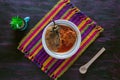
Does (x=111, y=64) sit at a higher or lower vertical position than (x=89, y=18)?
lower

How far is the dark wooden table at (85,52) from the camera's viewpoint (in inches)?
38.4

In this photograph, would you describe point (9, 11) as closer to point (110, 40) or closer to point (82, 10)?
point (82, 10)

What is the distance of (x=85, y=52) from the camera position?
3.25 ft

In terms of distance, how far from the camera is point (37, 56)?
996 mm

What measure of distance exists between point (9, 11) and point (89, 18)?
0.31 meters

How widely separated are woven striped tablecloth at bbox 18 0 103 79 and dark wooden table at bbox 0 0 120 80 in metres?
0.02

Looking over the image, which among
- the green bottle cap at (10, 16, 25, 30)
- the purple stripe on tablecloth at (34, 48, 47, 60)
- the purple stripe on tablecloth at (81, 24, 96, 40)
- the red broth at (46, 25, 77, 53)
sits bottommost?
the purple stripe on tablecloth at (34, 48, 47, 60)

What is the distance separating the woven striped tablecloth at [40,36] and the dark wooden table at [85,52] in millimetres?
16

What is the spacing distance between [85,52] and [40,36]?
0.18 metres

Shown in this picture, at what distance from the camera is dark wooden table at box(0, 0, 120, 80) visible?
0.98 metres

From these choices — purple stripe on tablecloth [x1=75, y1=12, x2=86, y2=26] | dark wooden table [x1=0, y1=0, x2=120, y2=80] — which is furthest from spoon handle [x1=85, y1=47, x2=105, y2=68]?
purple stripe on tablecloth [x1=75, y1=12, x2=86, y2=26]

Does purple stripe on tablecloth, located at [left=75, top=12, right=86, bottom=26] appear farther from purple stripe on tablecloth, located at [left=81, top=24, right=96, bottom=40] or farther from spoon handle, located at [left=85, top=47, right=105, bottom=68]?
spoon handle, located at [left=85, top=47, right=105, bottom=68]

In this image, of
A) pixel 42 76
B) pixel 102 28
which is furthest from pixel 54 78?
pixel 102 28

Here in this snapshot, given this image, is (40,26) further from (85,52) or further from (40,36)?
(85,52)
